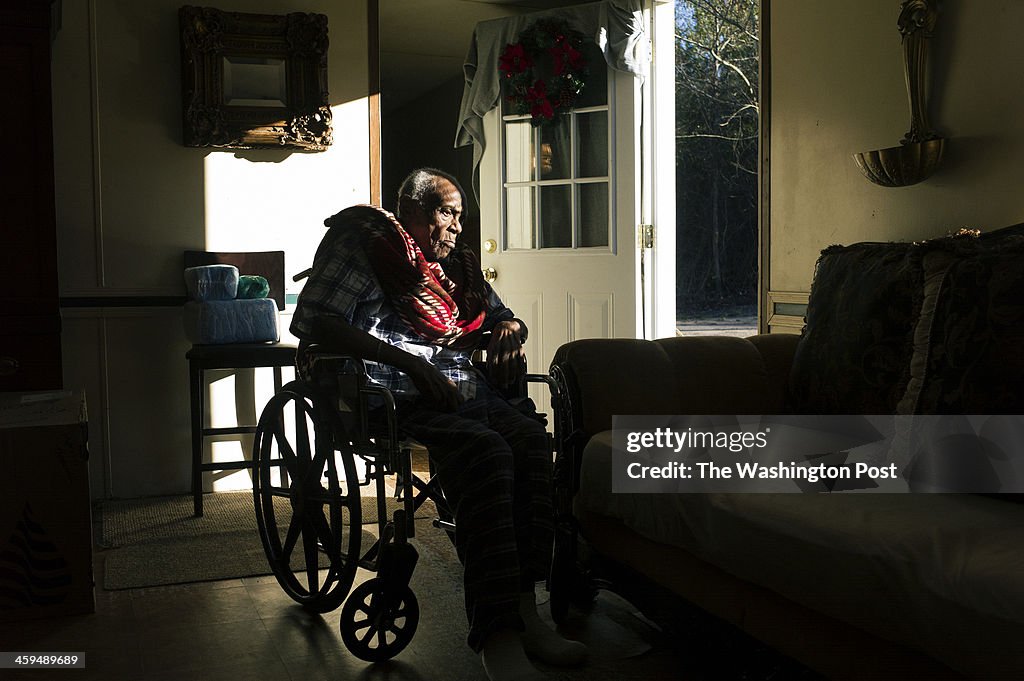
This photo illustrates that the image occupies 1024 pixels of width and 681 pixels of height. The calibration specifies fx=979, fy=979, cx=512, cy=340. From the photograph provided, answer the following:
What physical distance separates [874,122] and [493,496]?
6.08ft

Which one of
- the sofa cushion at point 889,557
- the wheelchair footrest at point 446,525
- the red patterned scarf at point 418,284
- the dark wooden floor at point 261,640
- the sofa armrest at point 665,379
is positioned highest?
the red patterned scarf at point 418,284

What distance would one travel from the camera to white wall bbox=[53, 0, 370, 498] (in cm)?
384

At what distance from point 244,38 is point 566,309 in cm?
Answer: 182

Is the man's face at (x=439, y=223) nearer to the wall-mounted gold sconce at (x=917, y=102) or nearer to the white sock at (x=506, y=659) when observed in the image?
the white sock at (x=506, y=659)

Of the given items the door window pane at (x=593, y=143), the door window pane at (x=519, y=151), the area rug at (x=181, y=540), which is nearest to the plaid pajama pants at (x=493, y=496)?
the area rug at (x=181, y=540)

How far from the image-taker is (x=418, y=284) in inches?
98.7

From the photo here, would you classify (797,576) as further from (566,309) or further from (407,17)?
(407,17)

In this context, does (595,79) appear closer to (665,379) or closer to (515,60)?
(515,60)

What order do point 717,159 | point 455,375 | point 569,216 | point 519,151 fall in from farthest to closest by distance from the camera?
point 717,159
point 519,151
point 569,216
point 455,375

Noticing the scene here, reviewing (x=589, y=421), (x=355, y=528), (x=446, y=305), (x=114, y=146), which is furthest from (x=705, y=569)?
(x=114, y=146)

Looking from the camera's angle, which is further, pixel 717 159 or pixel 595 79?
pixel 717 159

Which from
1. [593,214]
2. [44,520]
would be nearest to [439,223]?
[44,520]

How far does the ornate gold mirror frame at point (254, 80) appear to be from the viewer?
3900mm

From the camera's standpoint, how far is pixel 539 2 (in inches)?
193
